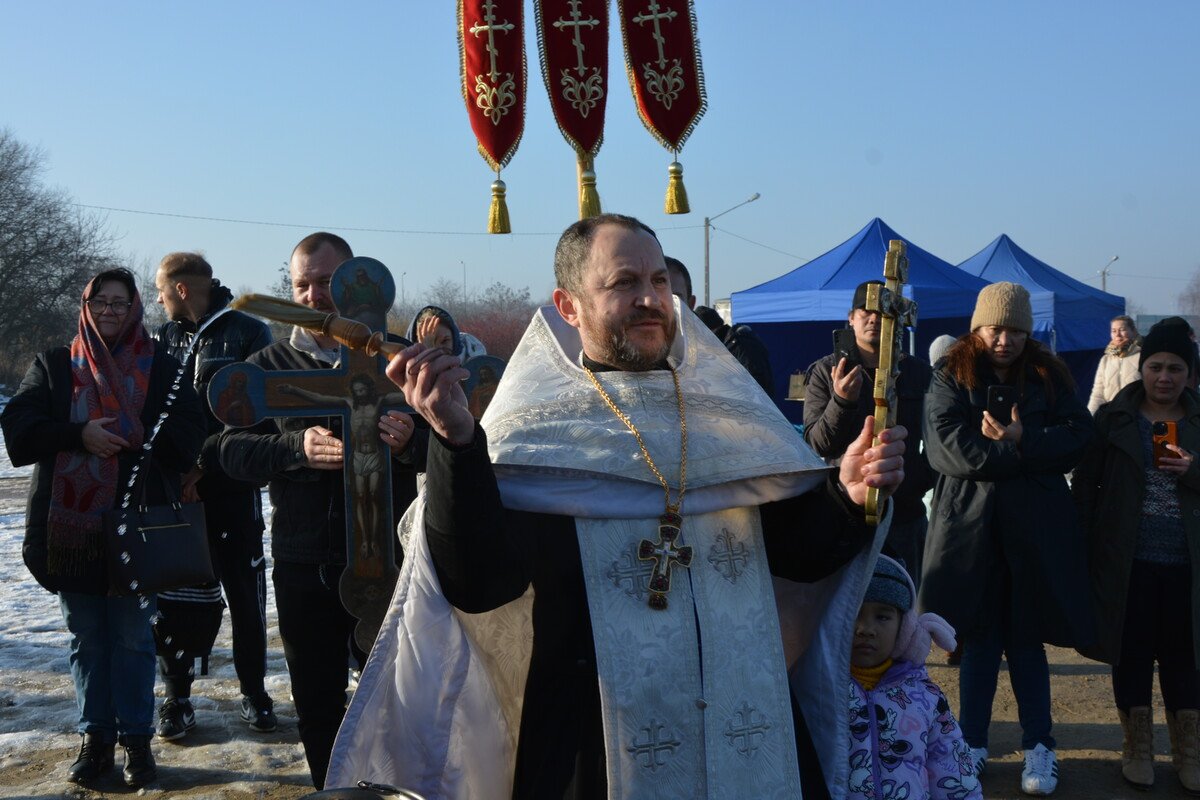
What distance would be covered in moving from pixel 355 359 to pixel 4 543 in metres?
A: 8.25

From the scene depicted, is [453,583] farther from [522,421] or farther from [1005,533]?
[1005,533]

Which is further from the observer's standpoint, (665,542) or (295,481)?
(295,481)

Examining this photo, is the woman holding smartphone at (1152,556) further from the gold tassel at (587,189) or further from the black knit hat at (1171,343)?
the gold tassel at (587,189)

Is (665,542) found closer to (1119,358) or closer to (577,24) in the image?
(577,24)

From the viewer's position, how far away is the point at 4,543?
10.1 meters

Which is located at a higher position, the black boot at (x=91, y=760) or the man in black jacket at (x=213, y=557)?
the man in black jacket at (x=213, y=557)

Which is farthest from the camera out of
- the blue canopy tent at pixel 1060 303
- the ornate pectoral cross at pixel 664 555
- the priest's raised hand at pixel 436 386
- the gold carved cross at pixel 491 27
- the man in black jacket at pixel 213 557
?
the blue canopy tent at pixel 1060 303

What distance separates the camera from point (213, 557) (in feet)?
18.3

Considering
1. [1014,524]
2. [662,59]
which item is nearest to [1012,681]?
[1014,524]

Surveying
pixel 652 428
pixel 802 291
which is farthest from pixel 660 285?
pixel 802 291

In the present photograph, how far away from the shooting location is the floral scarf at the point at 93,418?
15.4 ft

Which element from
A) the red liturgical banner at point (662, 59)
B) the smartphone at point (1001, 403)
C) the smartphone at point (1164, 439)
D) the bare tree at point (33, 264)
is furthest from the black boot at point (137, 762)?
the bare tree at point (33, 264)

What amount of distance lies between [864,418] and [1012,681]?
126 cm

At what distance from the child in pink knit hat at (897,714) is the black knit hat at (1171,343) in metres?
2.39
